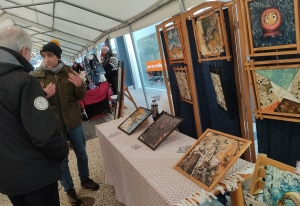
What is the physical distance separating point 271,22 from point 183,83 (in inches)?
33.5

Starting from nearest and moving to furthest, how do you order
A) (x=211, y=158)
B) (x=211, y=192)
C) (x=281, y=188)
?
(x=281, y=188) < (x=211, y=192) < (x=211, y=158)

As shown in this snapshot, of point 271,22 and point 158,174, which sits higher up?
point 271,22

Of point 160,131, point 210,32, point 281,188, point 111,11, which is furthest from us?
point 111,11

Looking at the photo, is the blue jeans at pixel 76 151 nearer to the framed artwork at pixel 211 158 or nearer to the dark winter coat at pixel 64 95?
the dark winter coat at pixel 64 95

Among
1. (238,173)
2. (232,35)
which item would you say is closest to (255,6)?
(232,35)

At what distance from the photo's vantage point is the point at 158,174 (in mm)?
1095

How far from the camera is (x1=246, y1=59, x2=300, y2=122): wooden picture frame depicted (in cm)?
97

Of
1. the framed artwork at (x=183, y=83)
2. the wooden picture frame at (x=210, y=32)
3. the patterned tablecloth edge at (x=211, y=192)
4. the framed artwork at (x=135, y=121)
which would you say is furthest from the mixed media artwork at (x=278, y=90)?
the framed artwork at (x=135, y=121)

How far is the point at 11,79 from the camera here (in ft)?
3.20

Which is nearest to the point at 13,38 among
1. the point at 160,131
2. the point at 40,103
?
the point at 40,103

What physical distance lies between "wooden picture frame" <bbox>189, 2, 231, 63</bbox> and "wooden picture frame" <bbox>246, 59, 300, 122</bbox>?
0.23 metres

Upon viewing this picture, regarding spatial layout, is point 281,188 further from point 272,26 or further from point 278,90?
point 272,26

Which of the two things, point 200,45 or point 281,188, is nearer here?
point 281,188

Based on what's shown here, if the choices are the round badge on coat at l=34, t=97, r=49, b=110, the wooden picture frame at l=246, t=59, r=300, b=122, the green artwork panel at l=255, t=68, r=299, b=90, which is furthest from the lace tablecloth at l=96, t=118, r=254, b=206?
the round badge on coat at l=34, t=97, r=49, b=110
